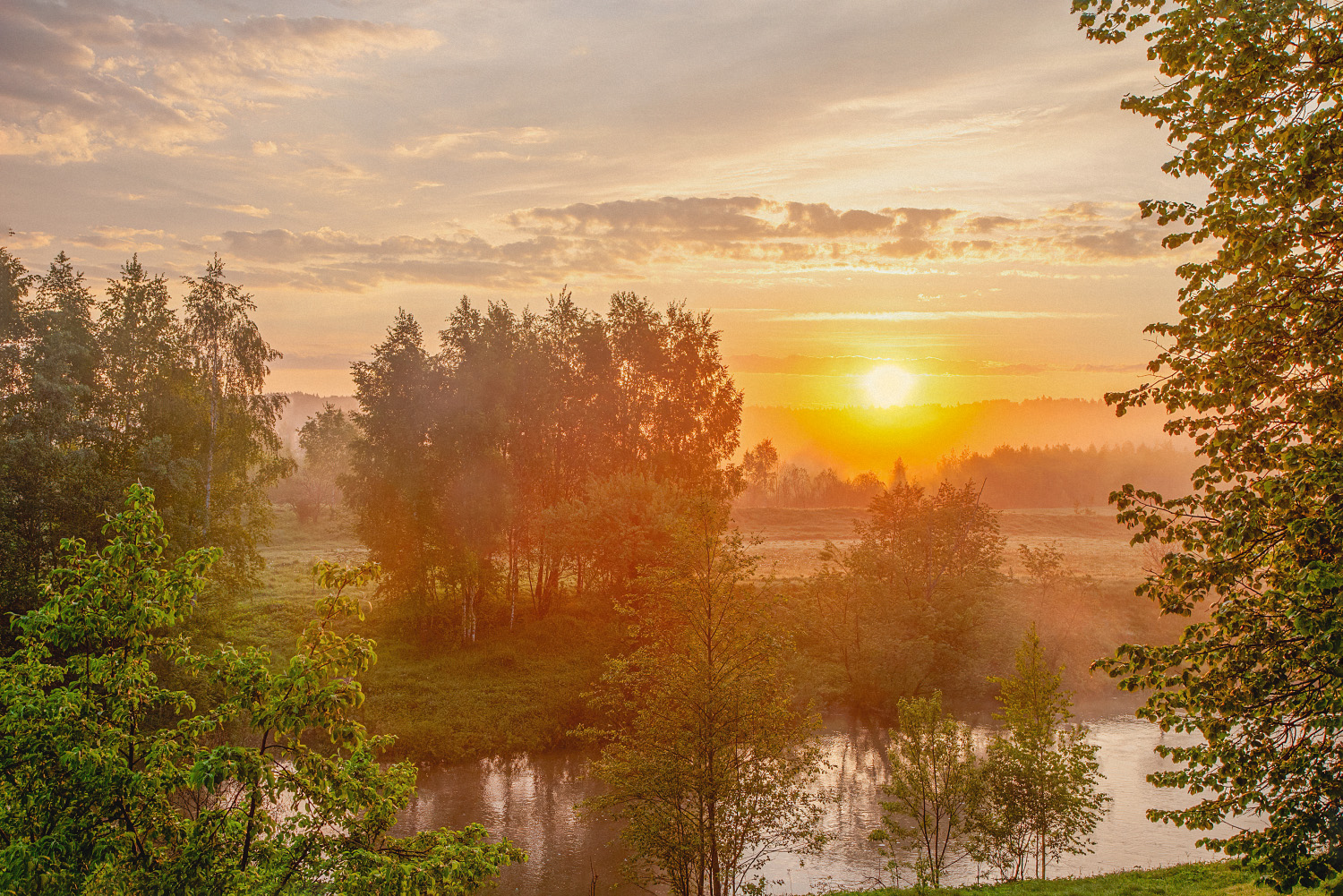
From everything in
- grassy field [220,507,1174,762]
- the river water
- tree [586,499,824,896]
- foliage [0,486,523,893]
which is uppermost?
foliage [0,486,523,893]

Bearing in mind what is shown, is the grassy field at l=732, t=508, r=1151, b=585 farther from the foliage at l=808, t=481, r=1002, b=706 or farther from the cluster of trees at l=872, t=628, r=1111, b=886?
the cluster of trees at l=872, t=628, r=1111, b=886

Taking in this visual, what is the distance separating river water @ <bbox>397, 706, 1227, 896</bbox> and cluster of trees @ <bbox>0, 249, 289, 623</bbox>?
1496 centimetres

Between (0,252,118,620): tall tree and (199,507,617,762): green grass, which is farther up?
(0,252,118,620): tall tree

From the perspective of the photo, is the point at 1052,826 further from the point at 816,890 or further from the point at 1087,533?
the point at 1087,533

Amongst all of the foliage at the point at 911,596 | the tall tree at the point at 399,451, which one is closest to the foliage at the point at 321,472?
the tall tree at the point at 399,451

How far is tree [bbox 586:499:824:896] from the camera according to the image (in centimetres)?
1842

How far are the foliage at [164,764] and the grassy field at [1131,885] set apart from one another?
1731cm

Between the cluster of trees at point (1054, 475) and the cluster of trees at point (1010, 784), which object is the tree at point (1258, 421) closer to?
the cluster of trees at point (1010, 784)

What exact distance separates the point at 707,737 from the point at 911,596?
3620 centimetres

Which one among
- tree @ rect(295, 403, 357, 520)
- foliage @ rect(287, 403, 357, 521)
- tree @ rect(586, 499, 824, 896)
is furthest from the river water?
foliage @ rect(287, 403, 357, 521)

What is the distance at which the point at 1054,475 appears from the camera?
170750mm

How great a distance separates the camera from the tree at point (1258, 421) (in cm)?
915

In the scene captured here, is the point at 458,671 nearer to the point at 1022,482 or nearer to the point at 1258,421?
the point at 1258,421

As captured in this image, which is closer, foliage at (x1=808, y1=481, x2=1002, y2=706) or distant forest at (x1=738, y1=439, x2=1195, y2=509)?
foliage at (x1=808, y1=481, x2=1002, y2=706)
